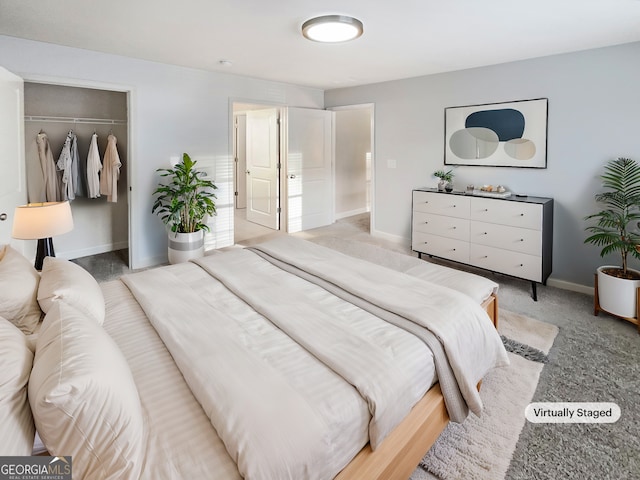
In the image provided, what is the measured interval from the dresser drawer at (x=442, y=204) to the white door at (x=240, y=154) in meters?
4.58

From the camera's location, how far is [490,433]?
1.85m

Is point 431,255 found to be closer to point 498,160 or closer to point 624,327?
point 498,160

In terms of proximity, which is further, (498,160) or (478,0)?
(498,160)

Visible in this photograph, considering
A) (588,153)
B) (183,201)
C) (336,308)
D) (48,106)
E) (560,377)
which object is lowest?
(560,377)

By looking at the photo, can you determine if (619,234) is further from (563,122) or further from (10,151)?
(10,151)

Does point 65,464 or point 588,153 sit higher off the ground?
point 588,153

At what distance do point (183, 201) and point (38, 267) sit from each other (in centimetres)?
182

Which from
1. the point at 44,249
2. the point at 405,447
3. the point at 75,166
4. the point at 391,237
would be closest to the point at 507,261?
the point at 391,237

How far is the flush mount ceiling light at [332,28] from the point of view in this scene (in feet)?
8.77

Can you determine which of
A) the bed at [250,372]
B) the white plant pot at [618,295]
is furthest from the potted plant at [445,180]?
the bed at [250,372]

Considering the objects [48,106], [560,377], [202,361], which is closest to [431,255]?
[560,377]

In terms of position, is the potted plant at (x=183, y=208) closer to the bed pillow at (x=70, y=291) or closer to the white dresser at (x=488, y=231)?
the bed pillow at (x=70, y=291)

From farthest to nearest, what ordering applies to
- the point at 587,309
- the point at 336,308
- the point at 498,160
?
the point at 498,160 → the point at 587,309 → the point at 336,308

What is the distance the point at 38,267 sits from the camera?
276cm
